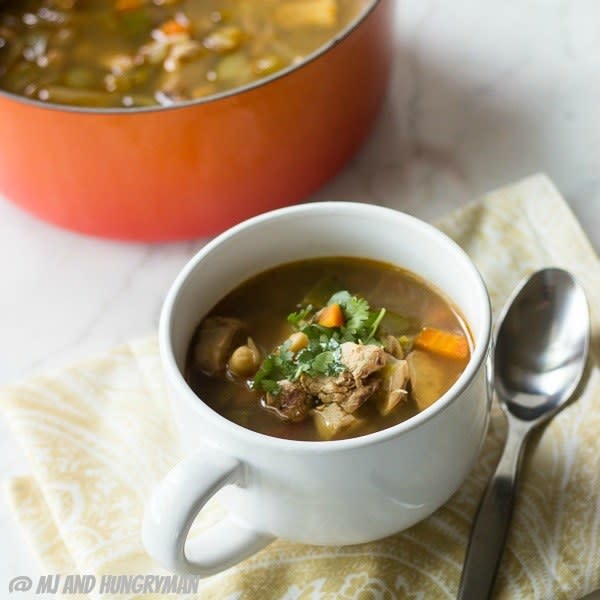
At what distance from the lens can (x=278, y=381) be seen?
3.15ft

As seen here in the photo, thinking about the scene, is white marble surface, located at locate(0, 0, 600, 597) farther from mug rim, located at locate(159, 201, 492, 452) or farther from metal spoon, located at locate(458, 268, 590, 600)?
mug rim, located at locate(159, 201, 492, 452)

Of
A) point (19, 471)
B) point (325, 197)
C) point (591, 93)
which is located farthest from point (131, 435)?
point (591, 93)

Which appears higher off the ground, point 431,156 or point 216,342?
point 216,342

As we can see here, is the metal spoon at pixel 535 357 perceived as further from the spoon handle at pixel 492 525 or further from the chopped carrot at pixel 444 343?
the chopped carrot at pixel 444 343

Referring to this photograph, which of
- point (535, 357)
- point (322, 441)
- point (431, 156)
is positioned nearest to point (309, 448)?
point (322, 441)

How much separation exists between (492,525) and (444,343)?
0.61 ft

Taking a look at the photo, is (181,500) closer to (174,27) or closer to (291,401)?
(291,401)

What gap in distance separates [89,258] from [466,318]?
636 mm

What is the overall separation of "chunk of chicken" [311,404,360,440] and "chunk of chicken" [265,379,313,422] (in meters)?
0.01

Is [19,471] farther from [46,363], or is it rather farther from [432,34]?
[432,34]

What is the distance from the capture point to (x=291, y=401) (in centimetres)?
95

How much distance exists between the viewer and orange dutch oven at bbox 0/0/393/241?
120cm

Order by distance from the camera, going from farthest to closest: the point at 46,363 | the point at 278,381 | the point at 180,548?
1. the point at 46,363
2. the point at 278,381
3. the point at 180,548

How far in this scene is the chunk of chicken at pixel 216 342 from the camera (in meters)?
1.00
